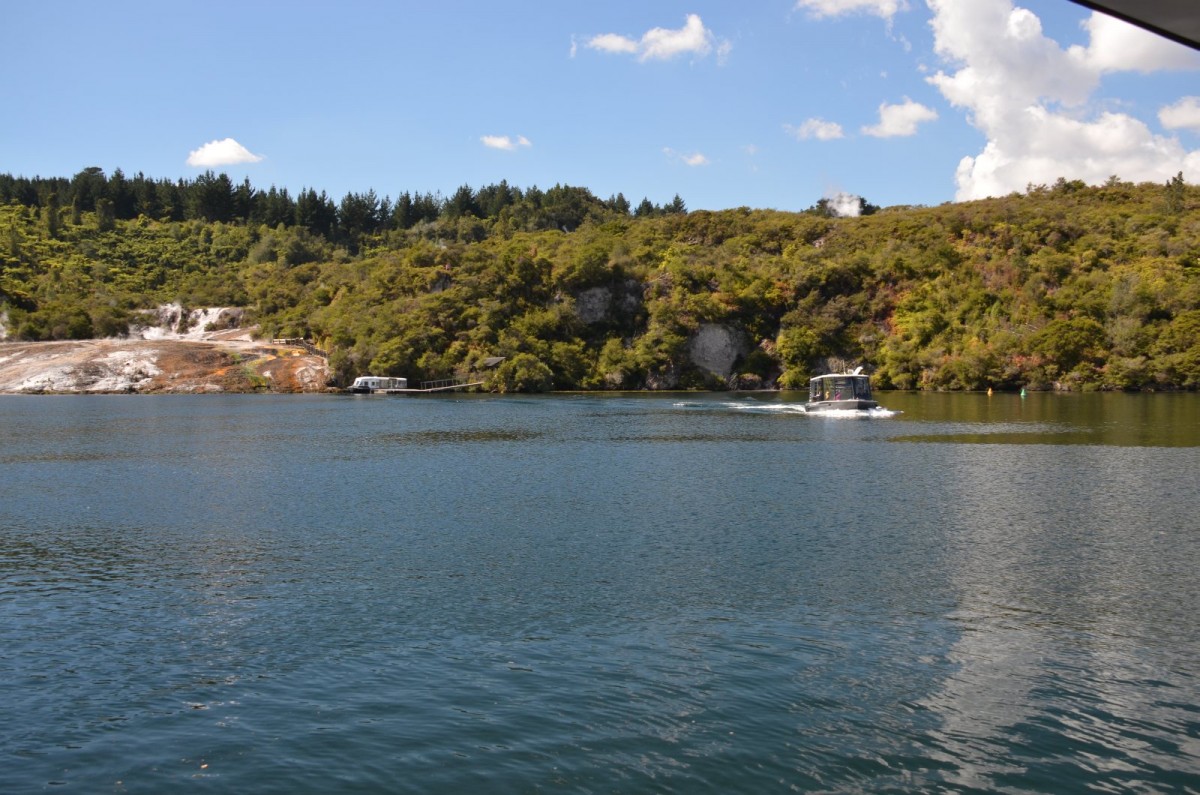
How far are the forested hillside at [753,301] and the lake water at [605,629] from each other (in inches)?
3297

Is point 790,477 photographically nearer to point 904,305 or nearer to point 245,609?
point 245,609

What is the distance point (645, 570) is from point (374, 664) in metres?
9.62

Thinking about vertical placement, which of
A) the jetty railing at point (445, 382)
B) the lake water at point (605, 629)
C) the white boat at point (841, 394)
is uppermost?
the jetty railing at point (445, 382)

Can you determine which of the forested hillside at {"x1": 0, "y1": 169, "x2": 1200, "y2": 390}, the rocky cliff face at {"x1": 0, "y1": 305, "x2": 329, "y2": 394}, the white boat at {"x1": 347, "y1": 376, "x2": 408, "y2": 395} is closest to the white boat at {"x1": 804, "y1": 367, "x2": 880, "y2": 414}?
the forested hillside at {"x1": 0, "y1": 169, "x2": 1200, "y2": 390}

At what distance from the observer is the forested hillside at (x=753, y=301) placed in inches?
4830

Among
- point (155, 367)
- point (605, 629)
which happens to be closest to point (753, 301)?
point (155, 367)

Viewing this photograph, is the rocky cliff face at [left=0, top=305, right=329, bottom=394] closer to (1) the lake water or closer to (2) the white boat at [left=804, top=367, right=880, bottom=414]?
(2) the white boat at [left=804, top=367, right=880, bottom=414]

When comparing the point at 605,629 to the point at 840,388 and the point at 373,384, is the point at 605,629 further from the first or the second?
the point at 373,384

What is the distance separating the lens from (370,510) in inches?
1441

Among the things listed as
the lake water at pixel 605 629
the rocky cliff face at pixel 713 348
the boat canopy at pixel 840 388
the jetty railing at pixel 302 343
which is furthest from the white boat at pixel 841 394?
the jetty railing at pixel 302 343

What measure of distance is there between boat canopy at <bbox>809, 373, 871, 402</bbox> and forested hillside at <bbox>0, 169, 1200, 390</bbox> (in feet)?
138

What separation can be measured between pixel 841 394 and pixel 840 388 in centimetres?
66

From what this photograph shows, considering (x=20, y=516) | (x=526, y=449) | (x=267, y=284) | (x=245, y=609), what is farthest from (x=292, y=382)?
(x=245, y=609)

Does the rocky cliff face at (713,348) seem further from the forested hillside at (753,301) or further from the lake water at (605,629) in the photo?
the lake water at (605,629)
